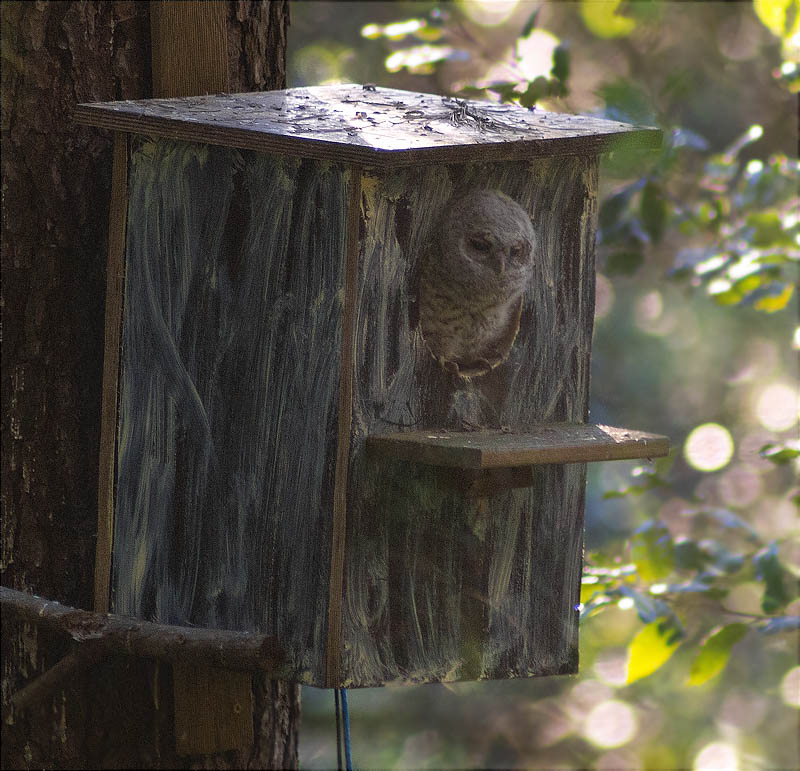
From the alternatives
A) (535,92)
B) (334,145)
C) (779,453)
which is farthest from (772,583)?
(334,145)

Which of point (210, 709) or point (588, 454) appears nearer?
point (588, 454)

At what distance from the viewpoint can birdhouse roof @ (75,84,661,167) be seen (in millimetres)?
1255

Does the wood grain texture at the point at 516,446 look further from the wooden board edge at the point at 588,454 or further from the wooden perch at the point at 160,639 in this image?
the wooden perch at the point at 160,639

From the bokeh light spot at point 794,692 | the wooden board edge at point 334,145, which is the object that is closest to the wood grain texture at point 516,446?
the wooden board edge at point 334,145

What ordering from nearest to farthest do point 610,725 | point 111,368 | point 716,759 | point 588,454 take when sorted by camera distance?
point 588,454 < point 111,368 < point 716,759 < point 610,725

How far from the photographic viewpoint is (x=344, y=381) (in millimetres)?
1318

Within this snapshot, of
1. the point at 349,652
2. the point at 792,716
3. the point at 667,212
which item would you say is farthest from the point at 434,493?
the point at 792,716

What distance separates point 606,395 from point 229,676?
3292 mm

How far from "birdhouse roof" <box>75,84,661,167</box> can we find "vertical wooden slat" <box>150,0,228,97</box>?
0.11m

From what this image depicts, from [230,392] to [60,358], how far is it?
0.36 metres

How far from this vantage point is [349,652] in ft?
4.45

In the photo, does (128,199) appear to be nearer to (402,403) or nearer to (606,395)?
(402,403)

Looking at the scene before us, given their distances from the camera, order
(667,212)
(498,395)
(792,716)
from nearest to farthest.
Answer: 1. (498,395)
2. (667,212)
3. (792,716)

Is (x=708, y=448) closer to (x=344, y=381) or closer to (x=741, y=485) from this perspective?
(x=344, y=381)
